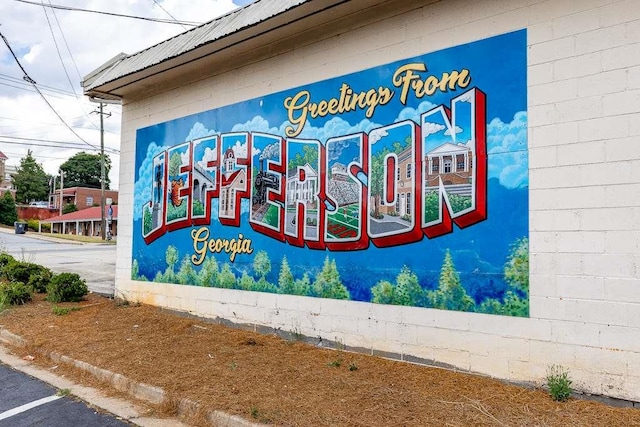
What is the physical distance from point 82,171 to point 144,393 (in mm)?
100300

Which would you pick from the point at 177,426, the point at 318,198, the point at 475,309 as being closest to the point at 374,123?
the point at 318,198

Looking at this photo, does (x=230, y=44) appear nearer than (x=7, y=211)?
Yes

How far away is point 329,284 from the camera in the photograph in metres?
6.52

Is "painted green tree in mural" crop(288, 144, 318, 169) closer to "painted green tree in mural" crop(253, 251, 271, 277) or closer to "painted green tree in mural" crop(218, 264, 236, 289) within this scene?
"painted green tree in mural" crop(253, 251, 271, 277)

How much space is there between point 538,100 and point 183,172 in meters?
6.26

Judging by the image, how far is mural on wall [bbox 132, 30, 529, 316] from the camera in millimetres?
5145

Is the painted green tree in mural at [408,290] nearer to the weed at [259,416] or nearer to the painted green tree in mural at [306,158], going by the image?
the painted green tree in mural at [306,158]

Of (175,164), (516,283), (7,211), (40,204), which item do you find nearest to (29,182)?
(40,204)

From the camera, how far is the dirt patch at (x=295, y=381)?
13.4ft

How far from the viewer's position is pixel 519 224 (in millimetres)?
4965

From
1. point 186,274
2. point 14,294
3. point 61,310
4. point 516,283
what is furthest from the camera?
point 14,294

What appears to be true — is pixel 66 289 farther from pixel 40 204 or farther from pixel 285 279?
pixel 40 204

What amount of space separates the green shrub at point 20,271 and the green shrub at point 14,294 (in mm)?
1699

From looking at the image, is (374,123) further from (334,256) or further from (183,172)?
(183,172)
